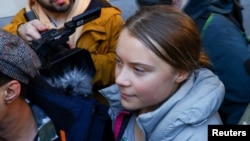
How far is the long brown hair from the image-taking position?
1856mm

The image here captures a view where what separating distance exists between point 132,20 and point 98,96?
34.7 inches

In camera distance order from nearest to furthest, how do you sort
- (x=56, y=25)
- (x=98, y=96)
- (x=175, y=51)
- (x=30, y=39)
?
(x=175, y=51)
(x=30, y=39)
(x=98, y=96)
(x=56, y=25)

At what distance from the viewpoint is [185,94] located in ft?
6.17

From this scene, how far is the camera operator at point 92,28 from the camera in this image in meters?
2.77

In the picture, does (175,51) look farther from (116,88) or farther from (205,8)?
(205,8)

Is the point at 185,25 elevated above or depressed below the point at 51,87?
above

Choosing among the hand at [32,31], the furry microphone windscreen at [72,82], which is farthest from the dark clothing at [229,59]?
the hand at [32,31]

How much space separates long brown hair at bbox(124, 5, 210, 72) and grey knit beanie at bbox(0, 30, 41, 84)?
1.36 feet

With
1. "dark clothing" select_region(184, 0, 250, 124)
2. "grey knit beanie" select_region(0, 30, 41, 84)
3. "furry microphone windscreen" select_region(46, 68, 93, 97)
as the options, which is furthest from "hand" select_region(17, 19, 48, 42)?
"dark clothing" select_region(184, 0, 250, 124)

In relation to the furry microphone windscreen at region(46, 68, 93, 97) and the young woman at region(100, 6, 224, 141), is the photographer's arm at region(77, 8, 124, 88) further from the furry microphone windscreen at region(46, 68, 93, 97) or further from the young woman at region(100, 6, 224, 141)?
the young woman at region(100, 6, 224, 141)

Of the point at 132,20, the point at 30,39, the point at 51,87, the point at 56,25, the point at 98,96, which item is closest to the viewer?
the point at 132,20

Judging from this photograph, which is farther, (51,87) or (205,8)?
(205,8)

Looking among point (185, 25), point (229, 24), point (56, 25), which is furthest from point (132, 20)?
point (56, 25)

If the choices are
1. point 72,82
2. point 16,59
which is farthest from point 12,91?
point 72,82
